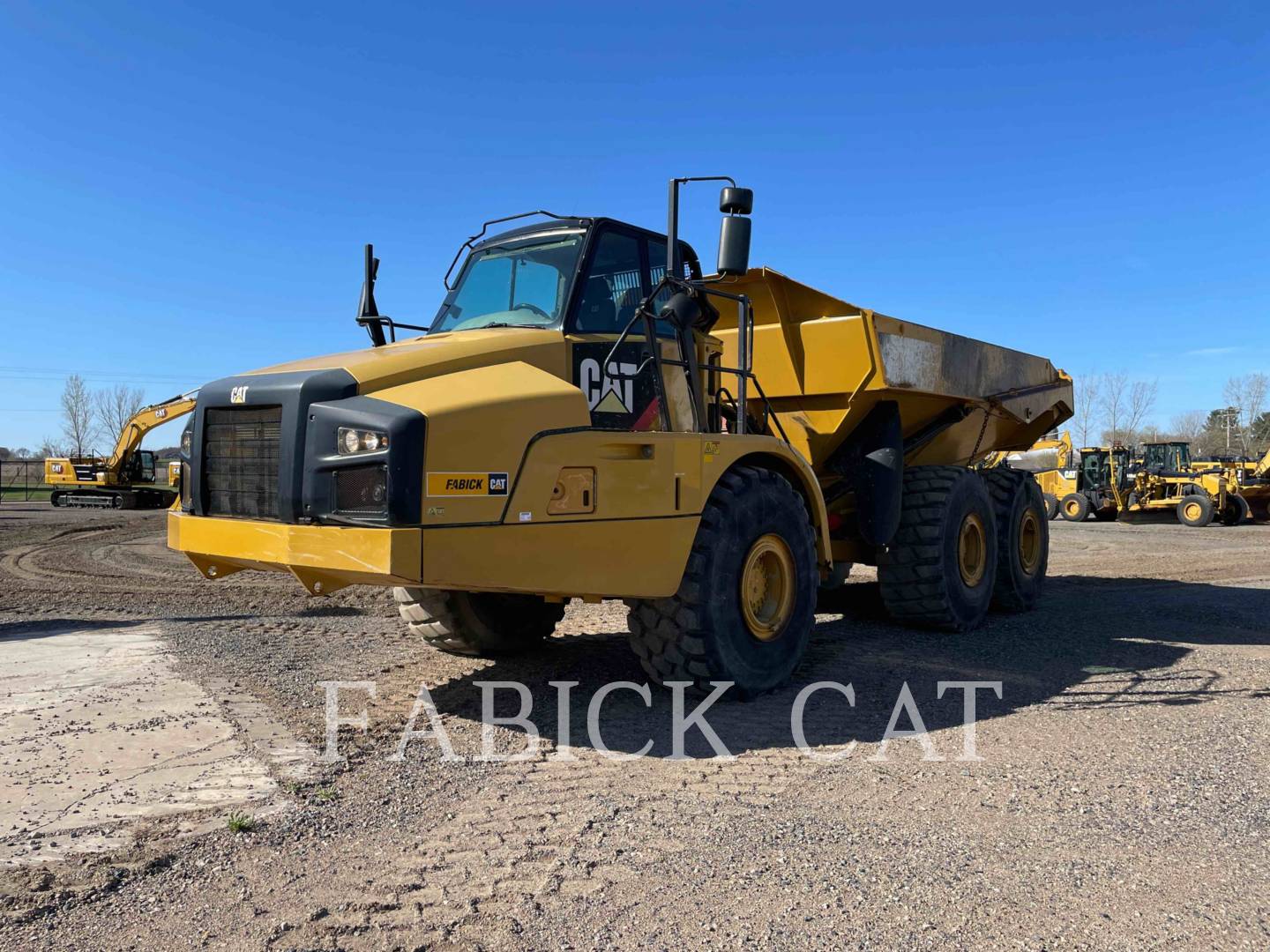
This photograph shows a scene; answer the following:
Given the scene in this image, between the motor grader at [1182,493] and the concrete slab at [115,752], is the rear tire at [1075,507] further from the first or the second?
the concrete slab at [115,752]

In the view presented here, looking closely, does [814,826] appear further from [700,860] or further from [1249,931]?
[1249,931]

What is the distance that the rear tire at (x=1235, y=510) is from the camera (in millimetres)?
24281

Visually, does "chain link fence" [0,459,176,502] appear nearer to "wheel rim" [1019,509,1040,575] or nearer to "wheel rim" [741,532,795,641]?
"wheel rim" [1019,509,1040,575]

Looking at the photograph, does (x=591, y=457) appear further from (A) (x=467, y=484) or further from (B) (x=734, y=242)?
(B) (x=734, y=242)

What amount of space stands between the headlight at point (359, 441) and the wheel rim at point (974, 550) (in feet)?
19.0

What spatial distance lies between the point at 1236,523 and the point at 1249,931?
2575 centimetres

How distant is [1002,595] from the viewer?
910cm

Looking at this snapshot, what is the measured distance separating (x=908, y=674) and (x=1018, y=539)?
354 centimetres

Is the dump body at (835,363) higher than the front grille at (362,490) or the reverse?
higher

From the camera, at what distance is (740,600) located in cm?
538

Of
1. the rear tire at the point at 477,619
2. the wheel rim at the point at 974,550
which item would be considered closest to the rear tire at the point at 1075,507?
the wheel rim at the point at 974,550

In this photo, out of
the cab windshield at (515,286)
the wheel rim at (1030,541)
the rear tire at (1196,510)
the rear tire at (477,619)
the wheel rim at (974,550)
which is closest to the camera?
the cab windshield at (515,286)

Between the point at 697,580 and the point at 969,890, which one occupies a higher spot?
the point at 697,580

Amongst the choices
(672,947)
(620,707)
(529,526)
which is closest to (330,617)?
(620,707)
